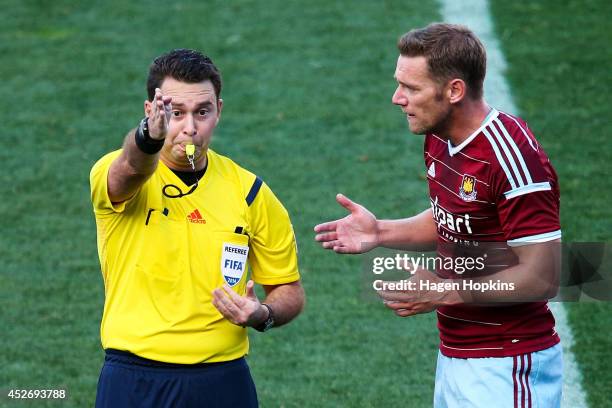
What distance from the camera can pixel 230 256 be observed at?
4.22 metres

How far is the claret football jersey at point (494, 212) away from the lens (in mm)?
4023

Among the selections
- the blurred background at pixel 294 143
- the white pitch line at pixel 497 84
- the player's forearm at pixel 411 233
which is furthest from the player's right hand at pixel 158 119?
the white pitch line at pixel 497 84

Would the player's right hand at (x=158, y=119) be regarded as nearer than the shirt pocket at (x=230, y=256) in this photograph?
Yes

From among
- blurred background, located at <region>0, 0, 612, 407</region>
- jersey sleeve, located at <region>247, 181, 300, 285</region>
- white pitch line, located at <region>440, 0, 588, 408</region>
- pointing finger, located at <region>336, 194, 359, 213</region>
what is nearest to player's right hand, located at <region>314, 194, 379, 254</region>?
pointing finger, located at <region>336, 194, 359, 213</region>

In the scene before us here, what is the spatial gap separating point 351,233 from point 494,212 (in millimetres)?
684

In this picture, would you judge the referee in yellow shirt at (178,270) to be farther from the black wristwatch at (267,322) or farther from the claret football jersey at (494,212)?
the claret football jersey at (494,212)

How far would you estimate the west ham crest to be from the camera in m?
4.15

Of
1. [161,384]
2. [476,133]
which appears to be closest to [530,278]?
[476,133]

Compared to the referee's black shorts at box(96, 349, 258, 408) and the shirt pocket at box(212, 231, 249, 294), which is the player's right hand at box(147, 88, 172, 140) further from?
the referee's black shorts at box(96, 349, 258, 408)

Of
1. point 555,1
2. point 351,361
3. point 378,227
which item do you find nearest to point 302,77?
point 555,1

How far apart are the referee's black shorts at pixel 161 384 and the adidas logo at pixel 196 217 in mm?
530

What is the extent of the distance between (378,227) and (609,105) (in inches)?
239

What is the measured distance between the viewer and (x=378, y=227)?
4.70 meters

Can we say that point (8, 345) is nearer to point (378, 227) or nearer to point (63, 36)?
point (378, 227)
